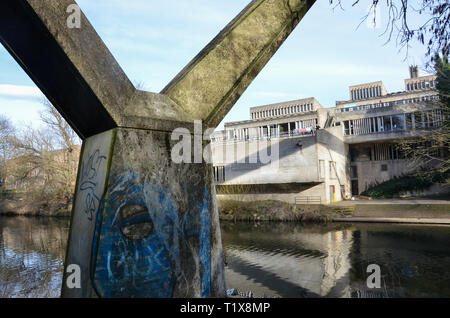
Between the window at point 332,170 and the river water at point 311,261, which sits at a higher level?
the window at point 332,170

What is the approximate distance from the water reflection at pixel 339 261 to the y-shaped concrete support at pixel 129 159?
5469 millimetres

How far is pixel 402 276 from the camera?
9758mm

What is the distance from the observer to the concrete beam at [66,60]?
2941 millimetres

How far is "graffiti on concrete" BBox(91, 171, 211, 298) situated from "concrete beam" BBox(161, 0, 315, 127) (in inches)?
47.0

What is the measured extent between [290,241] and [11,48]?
609 inches

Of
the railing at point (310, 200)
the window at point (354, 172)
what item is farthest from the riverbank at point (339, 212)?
the window at point (354, 172)

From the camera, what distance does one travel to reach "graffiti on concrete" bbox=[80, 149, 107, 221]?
321cm

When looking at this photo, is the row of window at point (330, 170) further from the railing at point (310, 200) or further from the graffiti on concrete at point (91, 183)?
the graffiti on concrete at point (91, 183)

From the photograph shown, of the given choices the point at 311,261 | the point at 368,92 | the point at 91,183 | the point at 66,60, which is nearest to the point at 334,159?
the point at 311,261

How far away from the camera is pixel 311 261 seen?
1214cm

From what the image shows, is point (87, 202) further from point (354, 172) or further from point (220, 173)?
point (354, 172)

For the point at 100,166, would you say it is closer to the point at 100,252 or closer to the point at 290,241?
the point at 100,252
